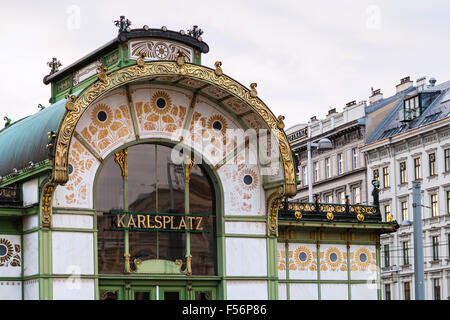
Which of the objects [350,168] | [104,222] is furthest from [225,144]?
[350,168]

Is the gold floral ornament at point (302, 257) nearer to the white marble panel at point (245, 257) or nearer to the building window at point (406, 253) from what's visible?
the white marble panel at point (245, 257)

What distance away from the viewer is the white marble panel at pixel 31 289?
109ft

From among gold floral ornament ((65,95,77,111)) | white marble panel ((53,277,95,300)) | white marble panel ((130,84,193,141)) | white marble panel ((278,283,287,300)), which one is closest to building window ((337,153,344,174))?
white marble panel ((278,283,287,300))

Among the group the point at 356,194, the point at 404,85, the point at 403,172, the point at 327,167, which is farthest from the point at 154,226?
the point at 404,85

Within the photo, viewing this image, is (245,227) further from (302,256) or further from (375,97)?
(375,97)

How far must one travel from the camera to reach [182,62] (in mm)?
35094

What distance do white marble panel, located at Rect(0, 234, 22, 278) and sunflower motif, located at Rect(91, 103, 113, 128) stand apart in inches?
Result: 173

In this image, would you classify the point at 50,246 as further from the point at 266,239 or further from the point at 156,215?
the point at 266,239

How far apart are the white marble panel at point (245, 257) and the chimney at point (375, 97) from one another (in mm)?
56751

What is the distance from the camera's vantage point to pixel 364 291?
4034 cm

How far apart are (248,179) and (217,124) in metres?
Answer: 2.13

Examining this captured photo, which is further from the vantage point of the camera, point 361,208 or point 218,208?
point 361,208

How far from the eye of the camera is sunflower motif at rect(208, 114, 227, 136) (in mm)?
37125
